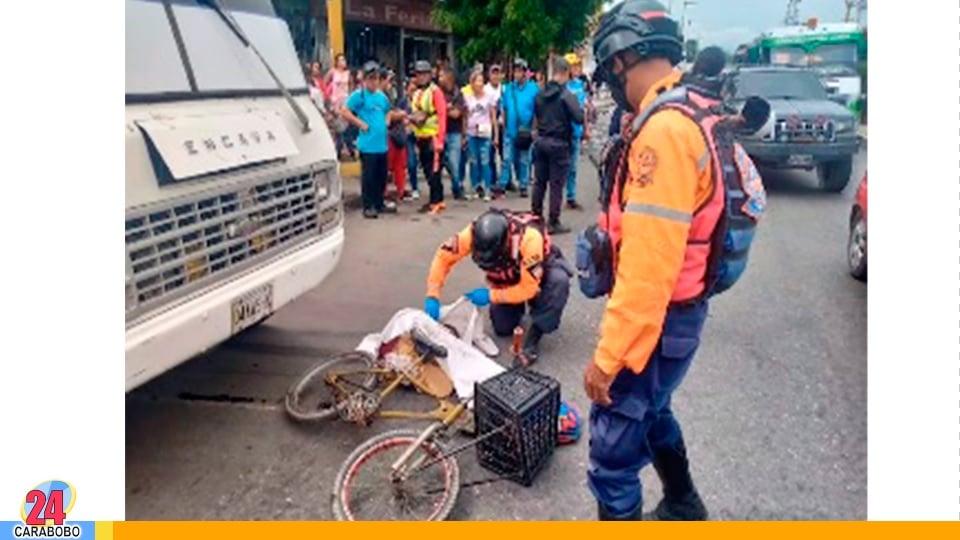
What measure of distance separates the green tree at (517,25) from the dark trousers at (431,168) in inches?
208

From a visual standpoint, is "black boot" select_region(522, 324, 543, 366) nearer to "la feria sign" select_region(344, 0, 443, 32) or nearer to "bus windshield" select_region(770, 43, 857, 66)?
"la feria sign" select_region(344, 0, 443, 32)

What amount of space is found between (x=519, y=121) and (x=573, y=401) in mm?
4858

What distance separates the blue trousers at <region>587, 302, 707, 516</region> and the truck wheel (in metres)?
7.60

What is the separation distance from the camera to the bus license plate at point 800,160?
816 cm

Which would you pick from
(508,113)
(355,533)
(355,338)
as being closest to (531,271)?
(355,338)

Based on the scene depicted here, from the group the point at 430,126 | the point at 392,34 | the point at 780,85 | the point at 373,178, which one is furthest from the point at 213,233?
the point at 392,34

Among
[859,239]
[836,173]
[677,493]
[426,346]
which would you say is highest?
→ [836,173]

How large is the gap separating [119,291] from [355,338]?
6.42ft

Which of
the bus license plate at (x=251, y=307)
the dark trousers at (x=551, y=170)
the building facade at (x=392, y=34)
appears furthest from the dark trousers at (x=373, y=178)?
the building facade at (x=392, y=34)

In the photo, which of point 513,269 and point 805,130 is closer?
point 513,269

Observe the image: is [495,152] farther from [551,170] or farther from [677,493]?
[677,493]

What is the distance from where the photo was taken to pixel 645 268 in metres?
1.64

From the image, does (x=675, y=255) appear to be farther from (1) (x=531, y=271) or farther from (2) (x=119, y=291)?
(1) (x=531, y=271)

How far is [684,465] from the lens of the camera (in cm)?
230
